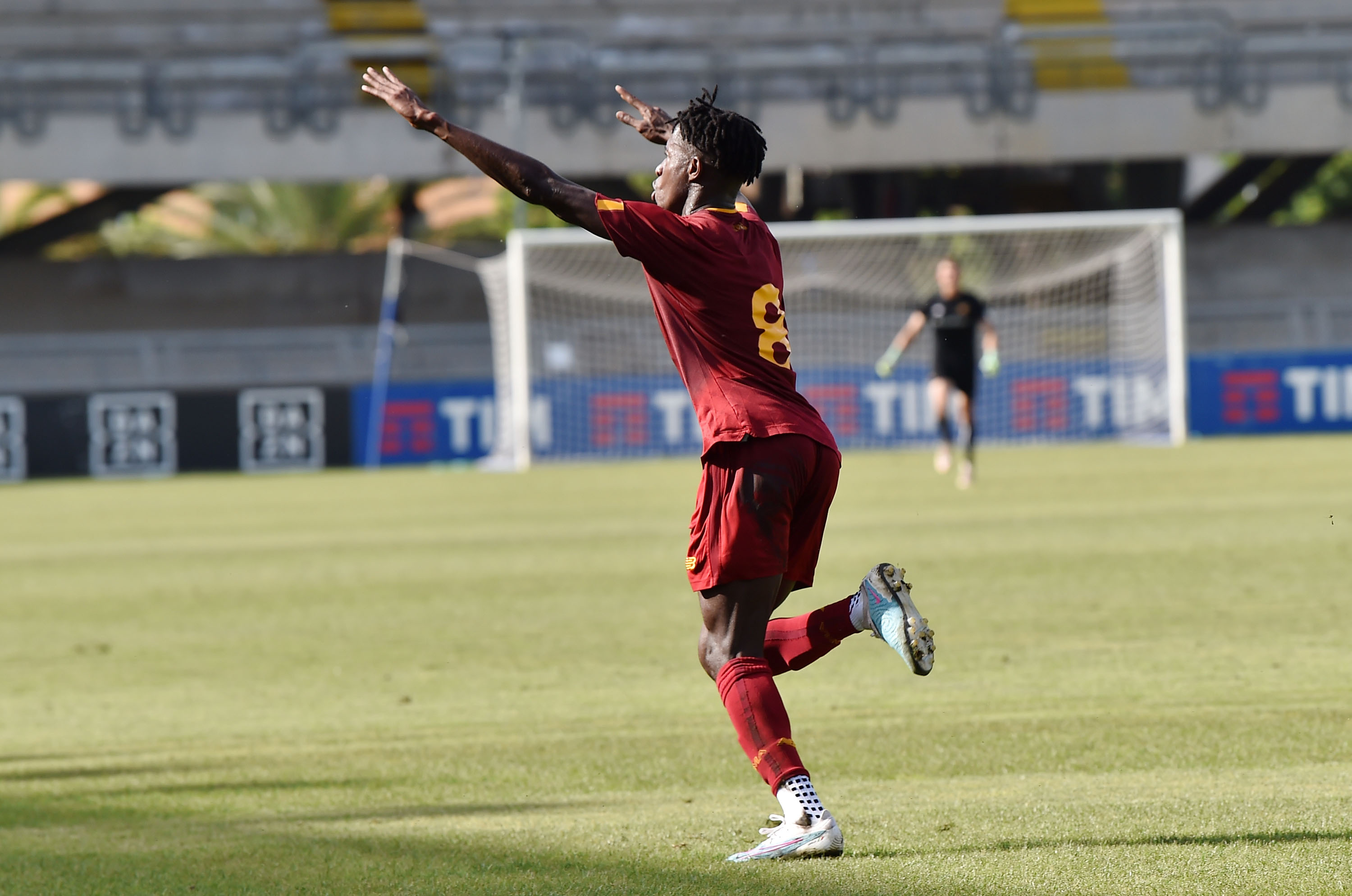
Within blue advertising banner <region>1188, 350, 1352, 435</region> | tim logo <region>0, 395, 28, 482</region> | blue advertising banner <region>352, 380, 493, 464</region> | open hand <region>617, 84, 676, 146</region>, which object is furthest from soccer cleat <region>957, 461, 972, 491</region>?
tim logo <region>0, 395, 28, 482</region>

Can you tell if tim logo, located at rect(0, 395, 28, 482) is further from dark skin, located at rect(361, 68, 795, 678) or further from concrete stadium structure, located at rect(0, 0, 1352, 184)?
dark skin, located at rect(361, 68, 795, 678)

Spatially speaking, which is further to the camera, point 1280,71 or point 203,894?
point 1280,71

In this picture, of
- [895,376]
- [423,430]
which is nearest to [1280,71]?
[895,376]

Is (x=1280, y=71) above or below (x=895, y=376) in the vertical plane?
above

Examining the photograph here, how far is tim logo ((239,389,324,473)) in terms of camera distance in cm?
2795

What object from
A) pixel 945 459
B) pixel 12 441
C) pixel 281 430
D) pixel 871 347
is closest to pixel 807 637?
pixel 945 459

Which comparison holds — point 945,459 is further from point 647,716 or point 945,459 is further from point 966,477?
point 647,716

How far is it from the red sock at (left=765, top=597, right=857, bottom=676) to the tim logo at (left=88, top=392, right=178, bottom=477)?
24.8 meters

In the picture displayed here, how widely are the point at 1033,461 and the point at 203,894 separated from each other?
2018 centimetres

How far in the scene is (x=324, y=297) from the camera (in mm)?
37125

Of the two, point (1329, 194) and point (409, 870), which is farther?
point (1329, 194)

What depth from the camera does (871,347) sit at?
3033cm

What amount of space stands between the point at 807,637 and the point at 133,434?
82.9 feet

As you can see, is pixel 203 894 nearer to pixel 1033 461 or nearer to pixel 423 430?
pixel 1033 461
